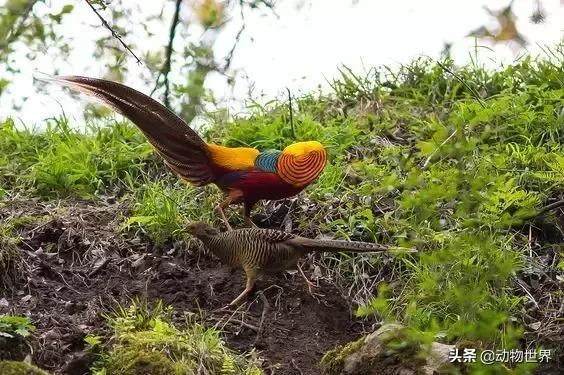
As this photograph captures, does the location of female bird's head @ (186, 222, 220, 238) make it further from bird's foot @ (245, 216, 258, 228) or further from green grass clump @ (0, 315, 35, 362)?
green grass clump @ (0, 315, 35, 362)

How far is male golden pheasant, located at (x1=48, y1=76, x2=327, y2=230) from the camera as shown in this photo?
188 inches

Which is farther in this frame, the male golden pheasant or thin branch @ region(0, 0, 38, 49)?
the male golden pheasant

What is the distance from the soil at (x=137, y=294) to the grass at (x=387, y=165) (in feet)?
0.63

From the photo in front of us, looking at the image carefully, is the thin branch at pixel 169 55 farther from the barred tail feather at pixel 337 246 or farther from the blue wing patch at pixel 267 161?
the barred tail feather at pixel 337 246

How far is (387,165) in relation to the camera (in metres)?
5.71

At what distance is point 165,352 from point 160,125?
54.5 inches

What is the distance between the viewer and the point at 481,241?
9.63ft

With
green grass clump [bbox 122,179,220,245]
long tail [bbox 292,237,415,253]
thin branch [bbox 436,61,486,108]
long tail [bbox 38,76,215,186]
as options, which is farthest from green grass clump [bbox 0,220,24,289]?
thin branch [bbox 436,61,486,108]

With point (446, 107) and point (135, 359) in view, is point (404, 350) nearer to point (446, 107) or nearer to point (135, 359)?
point (135, 359)

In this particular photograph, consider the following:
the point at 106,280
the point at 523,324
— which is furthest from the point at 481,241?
the point at 106,280

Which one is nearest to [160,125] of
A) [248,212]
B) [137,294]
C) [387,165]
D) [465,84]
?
[248,212]

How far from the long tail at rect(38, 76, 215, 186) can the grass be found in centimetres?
40

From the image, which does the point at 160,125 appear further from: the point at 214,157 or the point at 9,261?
the point at 9,261

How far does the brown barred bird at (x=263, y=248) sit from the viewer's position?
4516 millimetres
